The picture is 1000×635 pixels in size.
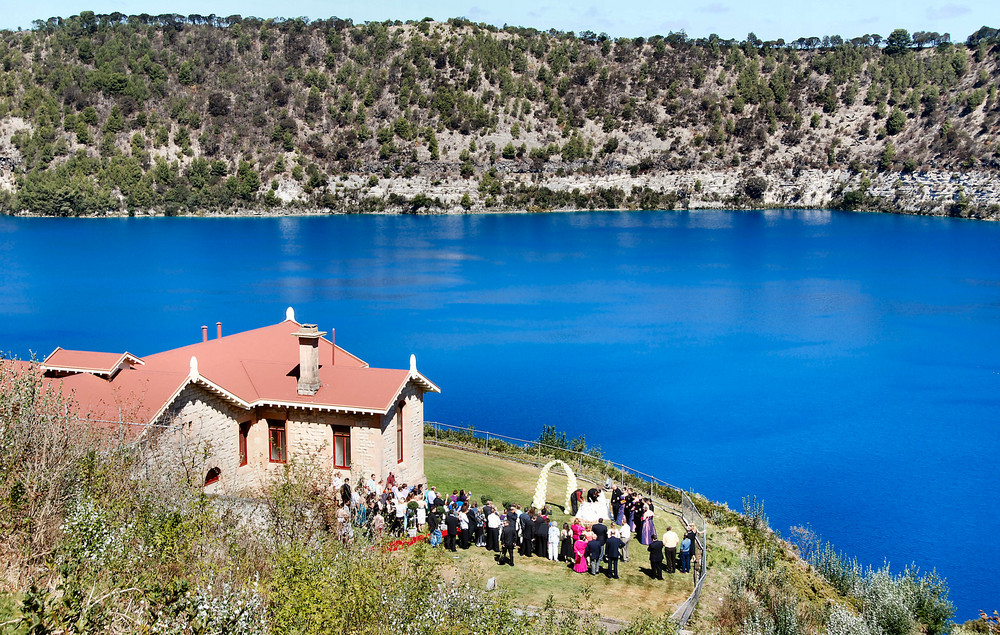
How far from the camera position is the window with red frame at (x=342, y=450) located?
26.0m

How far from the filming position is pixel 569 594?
1948 centimetres

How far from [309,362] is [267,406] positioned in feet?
5.91

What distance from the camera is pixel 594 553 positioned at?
20.6 m

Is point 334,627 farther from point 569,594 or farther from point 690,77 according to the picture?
point 690,77

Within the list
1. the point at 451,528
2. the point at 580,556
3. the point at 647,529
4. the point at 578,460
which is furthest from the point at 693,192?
the point at 451,528

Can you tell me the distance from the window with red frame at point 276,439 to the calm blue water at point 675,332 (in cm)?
1615

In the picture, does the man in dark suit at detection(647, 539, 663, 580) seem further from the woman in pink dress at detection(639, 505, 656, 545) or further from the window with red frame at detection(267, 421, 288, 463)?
the window with red frame at detection(267, 421, 288, 463)

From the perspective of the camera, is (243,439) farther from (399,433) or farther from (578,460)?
(578,460)

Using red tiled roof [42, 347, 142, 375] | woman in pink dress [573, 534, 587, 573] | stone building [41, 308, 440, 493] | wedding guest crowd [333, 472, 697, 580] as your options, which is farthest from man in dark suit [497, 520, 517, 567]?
red tiled roof [42, 347, 142, 375]

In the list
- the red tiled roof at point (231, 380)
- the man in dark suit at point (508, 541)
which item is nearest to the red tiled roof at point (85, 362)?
the red tiled roof at point (231, 380)

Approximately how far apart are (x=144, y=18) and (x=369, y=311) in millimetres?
150064

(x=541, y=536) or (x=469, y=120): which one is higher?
(x=469, y=120)

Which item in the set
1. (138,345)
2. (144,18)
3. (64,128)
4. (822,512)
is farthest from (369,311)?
(144,18)

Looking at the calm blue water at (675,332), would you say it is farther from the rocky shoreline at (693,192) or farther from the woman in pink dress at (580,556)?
the rocky shoreline at (693,192)
